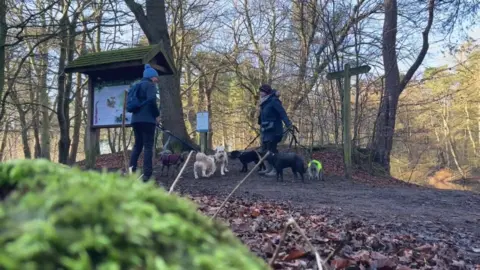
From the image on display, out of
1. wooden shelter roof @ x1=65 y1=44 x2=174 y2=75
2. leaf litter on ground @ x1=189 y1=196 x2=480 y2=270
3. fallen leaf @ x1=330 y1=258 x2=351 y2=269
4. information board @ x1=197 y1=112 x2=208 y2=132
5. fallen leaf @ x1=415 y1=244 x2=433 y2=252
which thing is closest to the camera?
fallen leaf @ x1=330 y1=258 x2=351 y2=269

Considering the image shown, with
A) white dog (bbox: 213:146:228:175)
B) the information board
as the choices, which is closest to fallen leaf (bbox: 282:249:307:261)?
white dog (bbox: 213:146:228:175)

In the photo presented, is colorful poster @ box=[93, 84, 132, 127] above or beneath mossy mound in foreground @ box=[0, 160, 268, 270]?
above

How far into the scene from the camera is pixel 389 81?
1424 centimetres

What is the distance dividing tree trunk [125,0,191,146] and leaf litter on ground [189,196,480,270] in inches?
399

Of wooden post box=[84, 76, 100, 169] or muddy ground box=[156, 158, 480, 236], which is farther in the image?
wooden post box=[84, 76, 100, 169]

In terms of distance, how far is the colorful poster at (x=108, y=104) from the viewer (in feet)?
34.0

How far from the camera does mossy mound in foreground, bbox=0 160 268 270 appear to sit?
0.56 m

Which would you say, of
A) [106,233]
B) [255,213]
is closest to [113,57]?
[255,213]

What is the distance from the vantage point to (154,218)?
655 millimetres

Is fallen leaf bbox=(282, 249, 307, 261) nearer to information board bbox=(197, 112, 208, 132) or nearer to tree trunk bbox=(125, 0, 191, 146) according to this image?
information board bbox=(197, 112, 208, 132)

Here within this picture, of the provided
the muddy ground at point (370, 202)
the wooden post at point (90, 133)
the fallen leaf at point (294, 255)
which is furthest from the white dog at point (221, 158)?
the fallen leaf at point (294, 255)

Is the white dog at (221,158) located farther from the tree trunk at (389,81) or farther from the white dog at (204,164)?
the tree trunk at (389,81)

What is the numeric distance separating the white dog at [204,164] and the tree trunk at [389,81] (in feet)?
17.2

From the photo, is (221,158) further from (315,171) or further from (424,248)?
(424,248)
